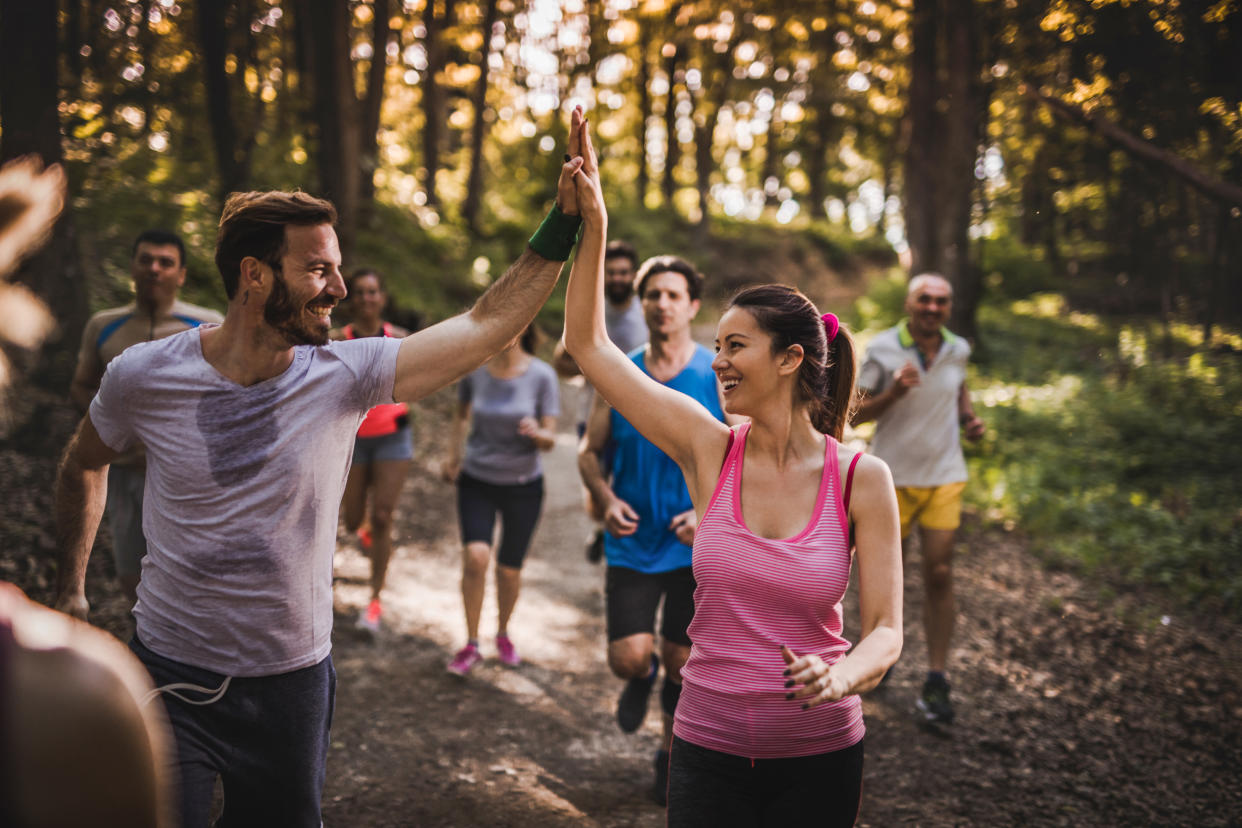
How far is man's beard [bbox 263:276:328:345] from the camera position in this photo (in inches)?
105

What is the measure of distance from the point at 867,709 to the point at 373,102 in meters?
16.5

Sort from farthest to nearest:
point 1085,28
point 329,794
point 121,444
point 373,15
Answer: point 373,15 < point 1085,28 < point 329,794 < point 121,444

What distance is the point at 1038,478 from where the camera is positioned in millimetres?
Answer: 11180

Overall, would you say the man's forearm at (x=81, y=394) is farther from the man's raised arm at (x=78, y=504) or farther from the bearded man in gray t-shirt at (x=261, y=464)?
the bearded man in gray t-shirt at (x=261, y=464)

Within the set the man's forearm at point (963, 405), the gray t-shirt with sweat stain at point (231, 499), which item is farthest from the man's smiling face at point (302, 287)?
the man's forearm at point (963, 405)

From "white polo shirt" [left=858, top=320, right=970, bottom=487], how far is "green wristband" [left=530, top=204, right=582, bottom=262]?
3659 mm

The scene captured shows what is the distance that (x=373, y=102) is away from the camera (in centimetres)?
1880

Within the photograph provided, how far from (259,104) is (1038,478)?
40.9 feet

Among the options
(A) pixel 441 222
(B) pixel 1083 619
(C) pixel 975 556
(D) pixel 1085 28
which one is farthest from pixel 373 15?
(B) pixel 1083 619

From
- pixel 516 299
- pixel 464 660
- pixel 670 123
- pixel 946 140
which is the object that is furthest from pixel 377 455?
pixel 670 123

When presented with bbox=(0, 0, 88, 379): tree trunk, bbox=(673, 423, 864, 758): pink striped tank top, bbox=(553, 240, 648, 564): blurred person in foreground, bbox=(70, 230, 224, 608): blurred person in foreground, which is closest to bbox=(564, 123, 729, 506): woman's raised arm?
bbox=(673, 423, 864, 758): pink striped tank top

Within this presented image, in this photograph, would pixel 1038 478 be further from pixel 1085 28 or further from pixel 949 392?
pixel 949 392

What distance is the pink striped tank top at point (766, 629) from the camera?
2.60 meters

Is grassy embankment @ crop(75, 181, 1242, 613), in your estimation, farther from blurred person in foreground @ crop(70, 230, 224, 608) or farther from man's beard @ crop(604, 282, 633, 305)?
man's beard @ crop(604, 282, 633, 305)
